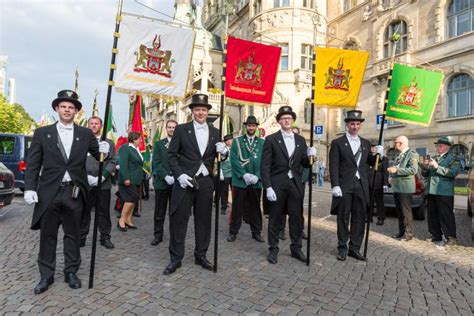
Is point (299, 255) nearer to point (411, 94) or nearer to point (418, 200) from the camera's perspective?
point (411, 94)

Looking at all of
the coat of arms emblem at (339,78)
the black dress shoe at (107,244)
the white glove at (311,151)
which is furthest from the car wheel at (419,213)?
the black dress shoe at (107,244)

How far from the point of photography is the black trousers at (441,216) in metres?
6.96

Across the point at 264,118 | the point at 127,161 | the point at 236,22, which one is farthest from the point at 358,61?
the point at 236,22

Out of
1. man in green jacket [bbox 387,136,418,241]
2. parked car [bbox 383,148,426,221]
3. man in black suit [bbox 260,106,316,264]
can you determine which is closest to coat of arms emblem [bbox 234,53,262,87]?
man in black suit [bbox 260,106,316,264]

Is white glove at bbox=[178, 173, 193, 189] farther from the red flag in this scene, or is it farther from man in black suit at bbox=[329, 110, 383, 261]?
the red flag

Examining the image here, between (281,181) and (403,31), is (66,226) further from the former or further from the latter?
(403,31)

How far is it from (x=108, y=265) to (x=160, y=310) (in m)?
1.72

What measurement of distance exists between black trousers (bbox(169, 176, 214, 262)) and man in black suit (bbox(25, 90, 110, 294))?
1.19 m

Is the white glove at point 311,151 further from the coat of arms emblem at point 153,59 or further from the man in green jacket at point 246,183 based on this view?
the coat of arms emblem at point 153,59

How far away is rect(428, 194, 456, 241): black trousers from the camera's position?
6961mm

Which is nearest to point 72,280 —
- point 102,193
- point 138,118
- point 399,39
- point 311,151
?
point 102,193

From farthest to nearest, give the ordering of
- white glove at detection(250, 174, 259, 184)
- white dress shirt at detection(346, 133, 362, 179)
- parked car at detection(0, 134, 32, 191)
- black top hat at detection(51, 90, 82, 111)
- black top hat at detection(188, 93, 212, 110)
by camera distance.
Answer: parked car at detection(0, 134, 32, 191) → white glove at detection(250, 174, 259, 184) → white dress shirt at detection(346, 133, 362, 179) → black top hat at detection(188, 93, 212, 110) → black top hat at detection(51, 90, 82, 111)

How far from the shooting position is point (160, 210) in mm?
6875

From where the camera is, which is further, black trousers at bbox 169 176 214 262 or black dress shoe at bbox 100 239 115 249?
black dress shoe at bbox 100 239 115 249
